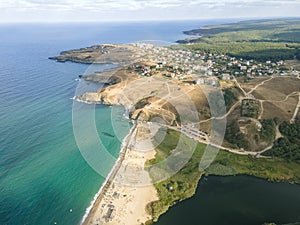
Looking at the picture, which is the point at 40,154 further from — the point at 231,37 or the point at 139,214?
the point at 231,37

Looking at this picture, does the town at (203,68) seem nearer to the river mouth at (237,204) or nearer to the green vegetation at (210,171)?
the green vegetation at (210,171)

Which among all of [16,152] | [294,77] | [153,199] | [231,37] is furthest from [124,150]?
[231,37]

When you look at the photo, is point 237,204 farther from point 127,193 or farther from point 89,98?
point 89,98

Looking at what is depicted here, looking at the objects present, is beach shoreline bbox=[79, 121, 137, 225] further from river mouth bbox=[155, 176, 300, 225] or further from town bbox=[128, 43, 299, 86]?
town bbox=[128, 43, 299, 86]

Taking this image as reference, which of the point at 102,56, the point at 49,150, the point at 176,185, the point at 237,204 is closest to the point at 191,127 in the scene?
the point at 176,185

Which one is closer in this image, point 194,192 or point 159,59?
point 194,192
